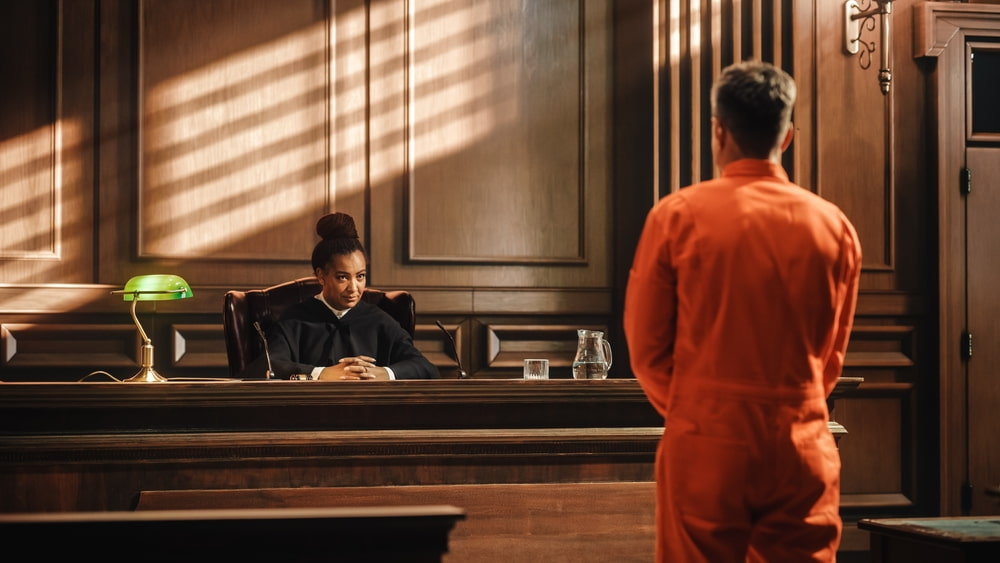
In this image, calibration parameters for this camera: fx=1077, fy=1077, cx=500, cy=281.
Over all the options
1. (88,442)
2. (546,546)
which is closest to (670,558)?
(546,546)

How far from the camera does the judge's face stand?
3.62 m

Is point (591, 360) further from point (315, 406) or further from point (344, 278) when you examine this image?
point (344, 278)

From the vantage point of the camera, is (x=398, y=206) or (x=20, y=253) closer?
(x=20, y=253)

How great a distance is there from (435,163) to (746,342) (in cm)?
303

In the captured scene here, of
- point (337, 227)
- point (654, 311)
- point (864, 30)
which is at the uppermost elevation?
point (864, 30)

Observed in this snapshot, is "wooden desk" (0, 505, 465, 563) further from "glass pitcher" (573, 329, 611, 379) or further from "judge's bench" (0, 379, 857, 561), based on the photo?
"glass pitcher" (573, 329, 611, 379)

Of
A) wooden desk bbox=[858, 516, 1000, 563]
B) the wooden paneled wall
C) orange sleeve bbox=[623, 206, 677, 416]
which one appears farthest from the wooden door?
orange sleeve bbox=[623, 206, 677, 416]

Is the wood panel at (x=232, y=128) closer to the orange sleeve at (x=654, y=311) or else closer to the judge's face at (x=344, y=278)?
the judge's face at (x=344, y=278)

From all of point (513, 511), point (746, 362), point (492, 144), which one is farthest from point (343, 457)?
point (492, 144)

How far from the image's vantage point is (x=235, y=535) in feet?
4.44

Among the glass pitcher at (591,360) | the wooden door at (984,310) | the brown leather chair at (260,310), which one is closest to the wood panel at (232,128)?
the brown leather chair at (260,310)

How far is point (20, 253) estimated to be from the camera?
4.29 metres

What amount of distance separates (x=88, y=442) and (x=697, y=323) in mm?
1391

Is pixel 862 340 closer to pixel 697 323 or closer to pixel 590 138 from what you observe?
pixel 590 138
